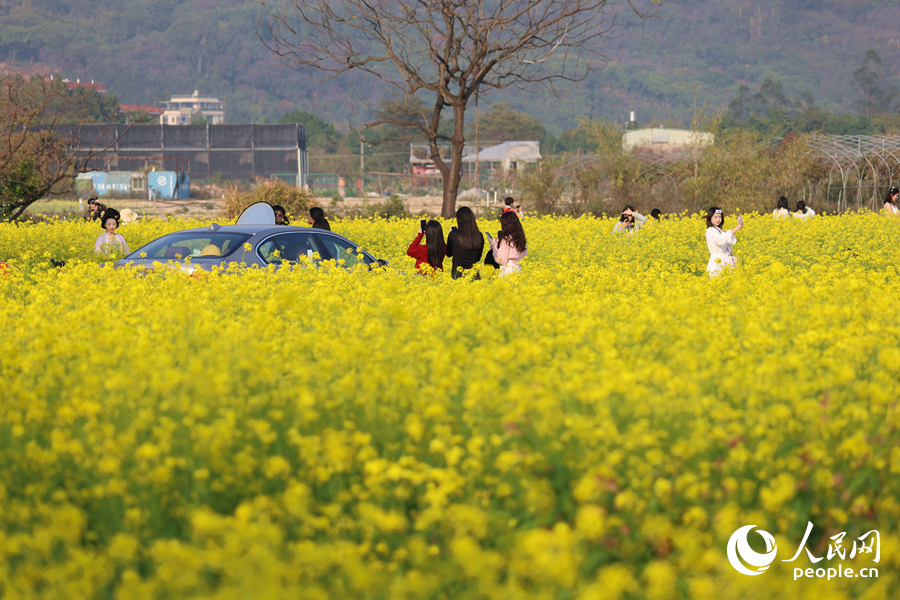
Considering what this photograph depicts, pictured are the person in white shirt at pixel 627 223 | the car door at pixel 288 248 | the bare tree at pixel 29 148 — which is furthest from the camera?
the bare tree at pixel 29 148

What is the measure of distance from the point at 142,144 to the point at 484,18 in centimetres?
6893

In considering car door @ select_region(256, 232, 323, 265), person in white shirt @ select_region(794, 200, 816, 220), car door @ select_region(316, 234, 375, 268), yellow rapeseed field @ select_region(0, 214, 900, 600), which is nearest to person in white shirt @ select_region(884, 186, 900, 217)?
person in white shirt @ select_region(794, 200, 816, 220)

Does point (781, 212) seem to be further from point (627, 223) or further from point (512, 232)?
point (512, 232)

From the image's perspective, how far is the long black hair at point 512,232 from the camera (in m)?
10.5

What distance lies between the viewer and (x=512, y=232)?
10570 millimetres

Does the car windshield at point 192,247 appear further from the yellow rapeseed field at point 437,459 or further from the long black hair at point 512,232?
the yellow rapeseed field at point 437,459

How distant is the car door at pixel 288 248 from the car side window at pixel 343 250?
29cm

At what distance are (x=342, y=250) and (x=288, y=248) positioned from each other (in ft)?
3.52

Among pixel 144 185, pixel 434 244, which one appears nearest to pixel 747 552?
pixel 434 244

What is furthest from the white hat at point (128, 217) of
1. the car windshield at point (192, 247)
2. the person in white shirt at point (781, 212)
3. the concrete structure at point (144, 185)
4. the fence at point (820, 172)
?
the concrete structure at point (144, 185)

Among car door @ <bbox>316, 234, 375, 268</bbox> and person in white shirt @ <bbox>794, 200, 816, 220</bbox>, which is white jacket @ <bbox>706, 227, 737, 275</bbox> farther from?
person in white shirt @ <bbox>794, 200, 816, 220</bbox>

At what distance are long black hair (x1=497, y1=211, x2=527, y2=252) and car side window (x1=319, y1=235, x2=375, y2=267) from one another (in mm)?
1918

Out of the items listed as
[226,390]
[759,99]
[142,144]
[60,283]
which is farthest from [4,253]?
[759,99]

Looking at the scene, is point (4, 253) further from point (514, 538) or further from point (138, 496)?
point (514, 538)
